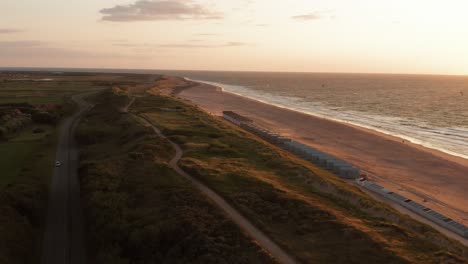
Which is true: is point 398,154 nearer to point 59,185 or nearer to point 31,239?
point 59,185

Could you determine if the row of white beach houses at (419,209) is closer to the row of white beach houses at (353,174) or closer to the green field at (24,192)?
the row of white beach houses at (353,174)

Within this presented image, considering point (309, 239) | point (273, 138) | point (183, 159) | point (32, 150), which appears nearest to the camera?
point (309, 239)

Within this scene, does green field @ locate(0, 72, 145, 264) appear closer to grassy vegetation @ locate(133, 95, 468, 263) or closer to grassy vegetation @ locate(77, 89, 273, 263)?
grassy vegetation @ locate(77, 89, 273, 263)

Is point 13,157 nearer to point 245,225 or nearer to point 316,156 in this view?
point 245,225

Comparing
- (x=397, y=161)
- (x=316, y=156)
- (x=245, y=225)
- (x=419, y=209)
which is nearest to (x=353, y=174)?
(x=316, y=156)

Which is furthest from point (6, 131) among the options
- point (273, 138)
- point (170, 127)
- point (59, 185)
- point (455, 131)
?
point (455, 131)

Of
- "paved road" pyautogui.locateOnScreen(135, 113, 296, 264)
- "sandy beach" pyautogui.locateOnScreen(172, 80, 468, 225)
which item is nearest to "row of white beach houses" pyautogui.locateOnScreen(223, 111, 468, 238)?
"sandy beach" pyautogui.locateOnScreen(172, 80, 468, 225)
